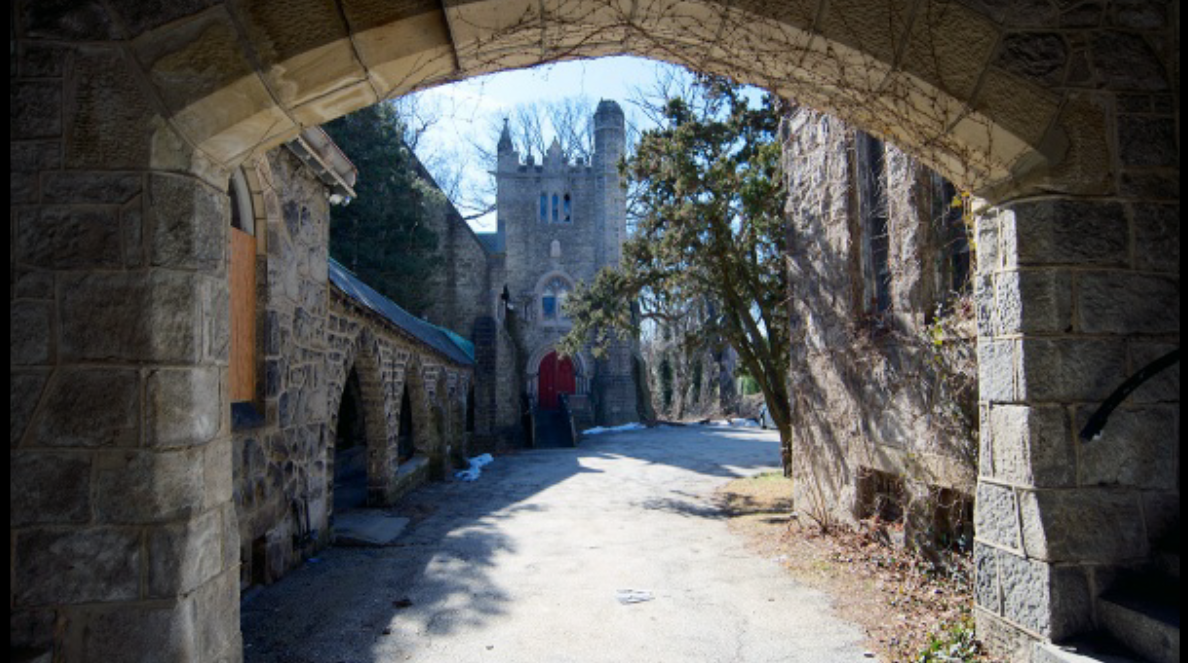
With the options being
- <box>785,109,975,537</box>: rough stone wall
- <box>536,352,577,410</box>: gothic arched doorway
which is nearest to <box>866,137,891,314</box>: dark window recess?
<box>785,109,975,537</box>: rough stone wall

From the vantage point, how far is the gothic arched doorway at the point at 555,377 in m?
27.3

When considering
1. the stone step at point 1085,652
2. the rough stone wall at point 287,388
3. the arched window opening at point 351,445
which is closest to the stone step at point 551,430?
the arched window opening at point 351,445

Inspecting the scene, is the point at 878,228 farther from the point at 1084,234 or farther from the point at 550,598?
the point at 550,598

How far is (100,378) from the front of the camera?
7.09 feet

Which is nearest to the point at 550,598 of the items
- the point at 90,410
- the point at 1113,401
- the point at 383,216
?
the point at 90,410

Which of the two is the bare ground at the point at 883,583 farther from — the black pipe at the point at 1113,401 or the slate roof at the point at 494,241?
the slate roof at the point at 494,241

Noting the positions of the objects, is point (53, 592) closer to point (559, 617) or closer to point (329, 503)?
point (559, 617)

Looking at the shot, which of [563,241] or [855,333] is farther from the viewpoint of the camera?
[563,241]

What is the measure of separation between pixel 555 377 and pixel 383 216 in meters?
11.2

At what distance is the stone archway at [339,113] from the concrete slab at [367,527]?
4843mm

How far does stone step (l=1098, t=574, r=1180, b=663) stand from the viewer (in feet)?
7.41

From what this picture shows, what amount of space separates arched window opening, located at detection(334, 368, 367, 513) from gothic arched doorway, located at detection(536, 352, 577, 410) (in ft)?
47.2

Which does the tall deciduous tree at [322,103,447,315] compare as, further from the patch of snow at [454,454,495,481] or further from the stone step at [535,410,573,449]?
the stone step at [535,410,573,449]

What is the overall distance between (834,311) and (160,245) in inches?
226
